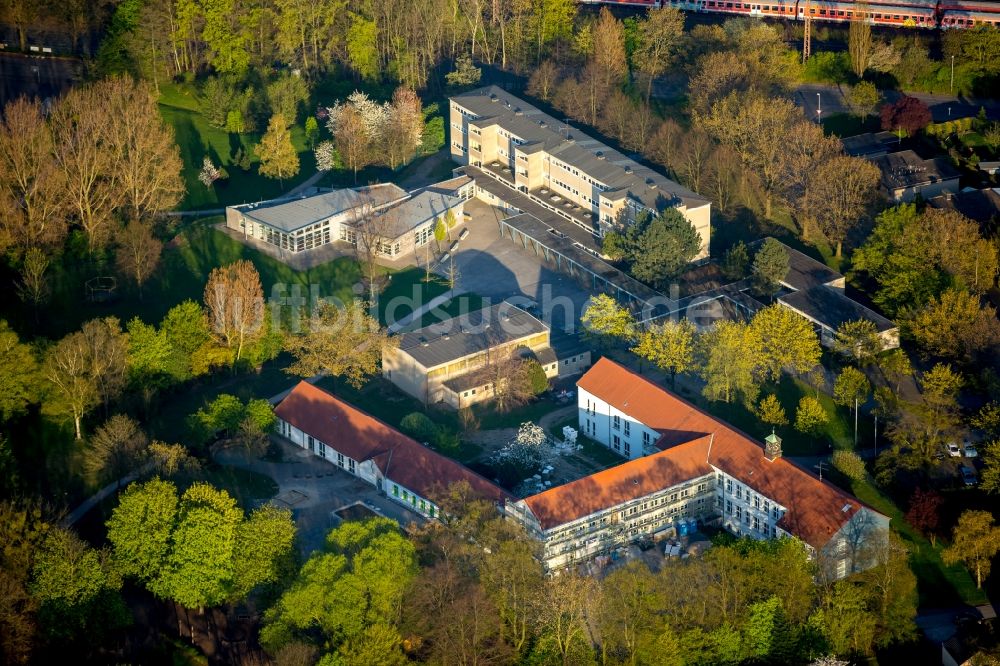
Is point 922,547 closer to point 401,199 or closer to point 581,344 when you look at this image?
point 581,344

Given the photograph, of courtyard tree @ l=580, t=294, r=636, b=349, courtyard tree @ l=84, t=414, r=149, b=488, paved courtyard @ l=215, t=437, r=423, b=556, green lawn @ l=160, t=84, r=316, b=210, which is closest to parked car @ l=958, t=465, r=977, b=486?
courtyard tree @ l=580, t=294, r=636, b=349

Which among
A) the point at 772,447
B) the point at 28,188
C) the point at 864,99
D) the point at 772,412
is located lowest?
the point at 772,412

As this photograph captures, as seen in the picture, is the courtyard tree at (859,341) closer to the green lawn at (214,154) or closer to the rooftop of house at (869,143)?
the rooftop of house at (869,143)

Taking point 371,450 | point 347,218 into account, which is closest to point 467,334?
point 371,450

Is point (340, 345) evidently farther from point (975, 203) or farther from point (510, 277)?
point (975, 203)

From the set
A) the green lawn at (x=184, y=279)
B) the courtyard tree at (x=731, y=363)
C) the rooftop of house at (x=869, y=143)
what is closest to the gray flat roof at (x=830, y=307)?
the courtyard tree at (x=731, y=363)

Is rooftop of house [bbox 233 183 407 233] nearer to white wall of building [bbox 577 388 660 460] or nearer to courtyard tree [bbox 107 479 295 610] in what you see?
white wall of building [bbox 577 388 660 460]
